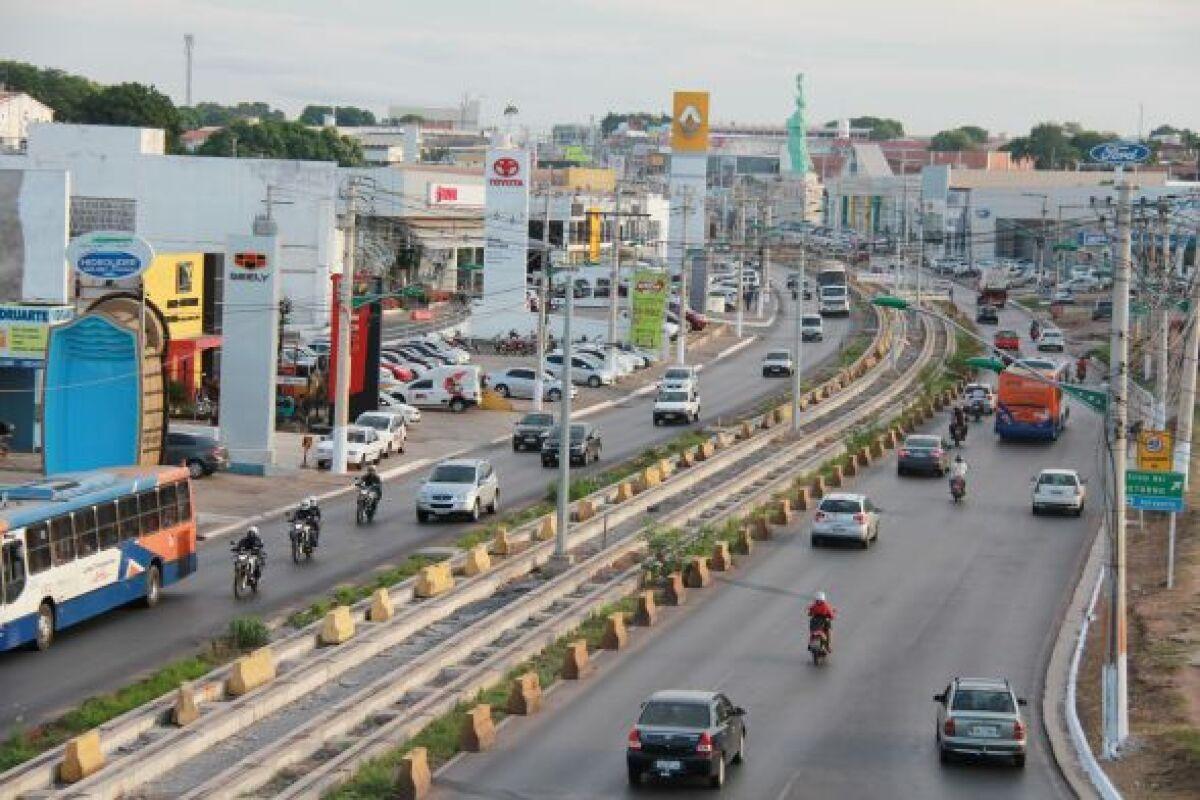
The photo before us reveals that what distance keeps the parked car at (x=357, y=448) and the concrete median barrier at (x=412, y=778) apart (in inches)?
1446

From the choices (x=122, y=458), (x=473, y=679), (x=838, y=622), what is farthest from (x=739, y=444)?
(x=473, y=679)

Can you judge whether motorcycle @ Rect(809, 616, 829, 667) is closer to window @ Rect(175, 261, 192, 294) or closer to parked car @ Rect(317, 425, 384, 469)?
parked car @ Rect(317, 425, 384, 469)

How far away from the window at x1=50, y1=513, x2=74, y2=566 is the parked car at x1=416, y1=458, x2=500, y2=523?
707 inches

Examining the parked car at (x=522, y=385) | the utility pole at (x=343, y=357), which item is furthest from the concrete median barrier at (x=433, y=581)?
the parked car at (x=522, y=385)

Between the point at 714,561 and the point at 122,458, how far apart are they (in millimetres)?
16055

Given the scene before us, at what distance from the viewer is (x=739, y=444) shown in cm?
7262

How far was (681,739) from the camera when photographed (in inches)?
1053

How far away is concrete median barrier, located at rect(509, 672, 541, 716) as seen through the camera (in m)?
31.9

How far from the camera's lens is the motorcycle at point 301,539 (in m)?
45.7

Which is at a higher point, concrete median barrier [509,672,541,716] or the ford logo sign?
the ford logo sign

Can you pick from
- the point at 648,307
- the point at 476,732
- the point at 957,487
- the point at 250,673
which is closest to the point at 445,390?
the point at 648,307

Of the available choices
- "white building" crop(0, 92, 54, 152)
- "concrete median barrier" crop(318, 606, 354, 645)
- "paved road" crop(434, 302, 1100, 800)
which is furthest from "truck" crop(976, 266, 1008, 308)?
"concrete median barrier" crop(318, 606, 354, 645)

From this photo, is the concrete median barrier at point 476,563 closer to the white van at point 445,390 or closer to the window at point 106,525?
the window at point 106,525

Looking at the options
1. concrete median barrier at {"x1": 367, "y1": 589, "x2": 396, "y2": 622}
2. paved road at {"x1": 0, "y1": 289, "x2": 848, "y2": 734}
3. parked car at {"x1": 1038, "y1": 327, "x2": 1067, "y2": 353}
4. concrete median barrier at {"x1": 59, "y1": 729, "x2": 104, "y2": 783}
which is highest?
parked car at {"x1": 1038, "y1": 327, "x2": 1067, "y2": 353}
